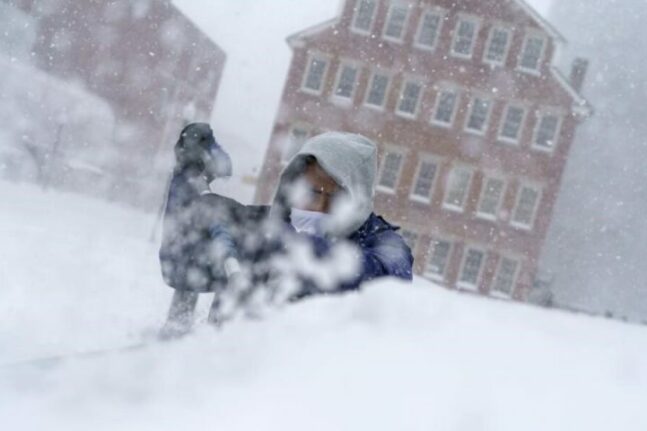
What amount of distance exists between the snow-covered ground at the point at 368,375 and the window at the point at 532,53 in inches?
936

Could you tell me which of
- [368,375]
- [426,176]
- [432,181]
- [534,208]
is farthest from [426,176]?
[368,375]

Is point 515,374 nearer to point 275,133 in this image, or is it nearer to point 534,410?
point 534,410

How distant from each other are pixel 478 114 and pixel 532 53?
2677mm

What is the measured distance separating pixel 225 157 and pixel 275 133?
68.5 feet

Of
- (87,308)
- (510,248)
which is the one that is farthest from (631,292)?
(87,308)

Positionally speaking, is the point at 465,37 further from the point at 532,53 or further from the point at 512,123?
the point at 512,123

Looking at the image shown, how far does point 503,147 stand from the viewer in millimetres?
23141

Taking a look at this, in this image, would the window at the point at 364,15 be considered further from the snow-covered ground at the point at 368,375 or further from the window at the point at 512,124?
the snow-covered ground at the point at 368,375

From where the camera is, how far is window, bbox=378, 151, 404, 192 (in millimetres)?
22969

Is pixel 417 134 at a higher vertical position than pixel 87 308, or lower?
higher

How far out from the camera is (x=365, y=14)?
78.3ft

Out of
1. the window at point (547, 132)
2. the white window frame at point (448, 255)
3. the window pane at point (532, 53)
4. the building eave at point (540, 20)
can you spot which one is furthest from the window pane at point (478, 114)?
the white window frame at point (448, 255)

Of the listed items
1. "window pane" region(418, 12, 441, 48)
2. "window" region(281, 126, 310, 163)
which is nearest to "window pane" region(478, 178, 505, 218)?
"window pane" region(418, 12, 441, 48)

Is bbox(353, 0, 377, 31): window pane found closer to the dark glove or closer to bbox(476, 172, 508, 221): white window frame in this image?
bbox(476, 172, 508, 221): white window frame
